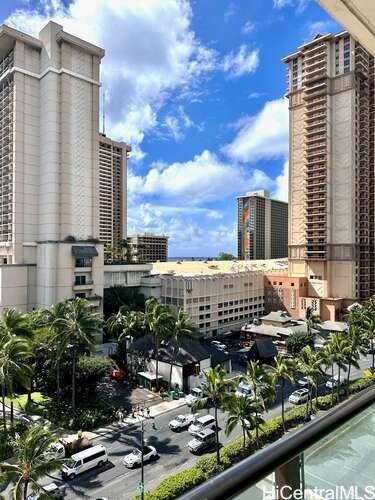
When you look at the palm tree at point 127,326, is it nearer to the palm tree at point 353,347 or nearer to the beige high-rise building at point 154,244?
the palm tree at point 353,347

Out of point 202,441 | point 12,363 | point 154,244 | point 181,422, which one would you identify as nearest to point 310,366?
point 202,441

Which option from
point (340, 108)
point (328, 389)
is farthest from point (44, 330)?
point (340, 108)

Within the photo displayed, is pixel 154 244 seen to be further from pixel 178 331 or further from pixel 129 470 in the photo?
pixel 129 470

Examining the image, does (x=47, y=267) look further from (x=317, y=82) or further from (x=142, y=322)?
(x=317, y=82)

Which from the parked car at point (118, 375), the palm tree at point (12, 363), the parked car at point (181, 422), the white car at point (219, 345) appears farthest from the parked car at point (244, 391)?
the white car at point (219, 345)

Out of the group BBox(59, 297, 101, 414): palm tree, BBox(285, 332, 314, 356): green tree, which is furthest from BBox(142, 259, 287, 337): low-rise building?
BBox(59, 297, 101, 414): palm tree
